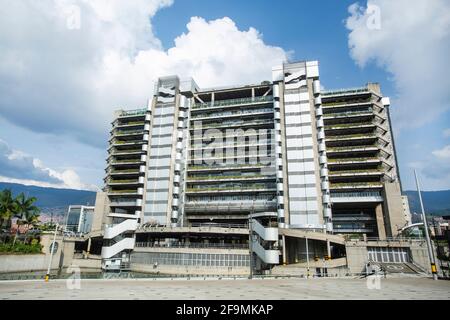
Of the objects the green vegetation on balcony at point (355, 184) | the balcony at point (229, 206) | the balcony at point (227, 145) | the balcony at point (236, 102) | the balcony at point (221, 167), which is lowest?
the balcony at point (229, 206)

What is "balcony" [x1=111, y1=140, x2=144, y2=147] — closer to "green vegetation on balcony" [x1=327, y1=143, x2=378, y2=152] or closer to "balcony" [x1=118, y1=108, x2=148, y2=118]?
"balcony" [x1=118, y1=108, x2=148, y2=118]

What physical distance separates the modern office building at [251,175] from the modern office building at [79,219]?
1183 cm

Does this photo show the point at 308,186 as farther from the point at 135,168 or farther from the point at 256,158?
the point at 135,168

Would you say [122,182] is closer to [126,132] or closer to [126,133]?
[126,133]

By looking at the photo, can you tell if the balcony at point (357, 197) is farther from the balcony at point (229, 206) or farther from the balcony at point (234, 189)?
the balcony at point (234, 189)

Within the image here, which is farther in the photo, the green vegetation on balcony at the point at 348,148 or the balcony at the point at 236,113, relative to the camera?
the balcony at the point at 236,113

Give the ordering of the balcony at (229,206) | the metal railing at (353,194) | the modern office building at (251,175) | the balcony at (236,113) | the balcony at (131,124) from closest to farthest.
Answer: the modern office building at (251,175) < the metal railing at (353,194) < the balcony at (229,206) < the balcony at (236,113) < the balcony at (131,124)

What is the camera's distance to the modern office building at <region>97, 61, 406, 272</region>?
62.3m

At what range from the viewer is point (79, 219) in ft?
286

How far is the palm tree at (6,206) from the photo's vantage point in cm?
5644

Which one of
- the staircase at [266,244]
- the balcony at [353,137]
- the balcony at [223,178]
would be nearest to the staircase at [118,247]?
the balcony at [223,178]
